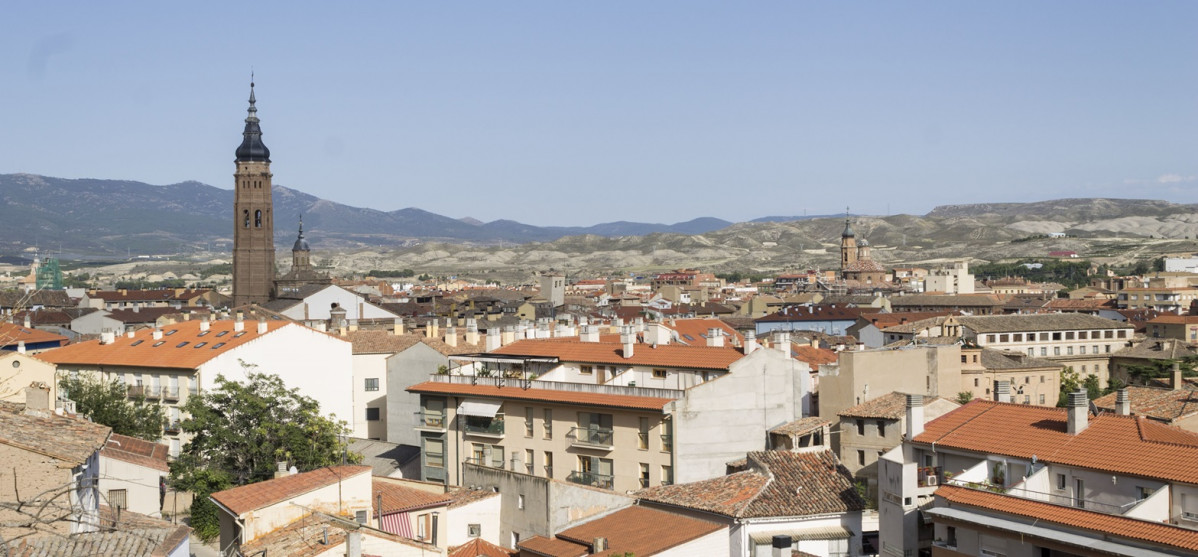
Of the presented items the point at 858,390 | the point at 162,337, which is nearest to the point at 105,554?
the point at 858,390

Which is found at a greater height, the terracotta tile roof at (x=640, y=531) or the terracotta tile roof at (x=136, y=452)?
the terracotta tile roof at (x=136, y=452)

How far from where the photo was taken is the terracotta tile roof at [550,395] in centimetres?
3512

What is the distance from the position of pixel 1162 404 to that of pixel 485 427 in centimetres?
2022

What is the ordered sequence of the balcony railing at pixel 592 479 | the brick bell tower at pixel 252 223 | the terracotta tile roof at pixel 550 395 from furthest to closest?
the brick bell tower at pixel 252 223
the balcony railing at pixel 592 479
the terracotta tile roof at pixel 550 395

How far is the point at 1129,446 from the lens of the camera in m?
25.6

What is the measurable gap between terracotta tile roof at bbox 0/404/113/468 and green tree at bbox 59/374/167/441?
19.4 metres

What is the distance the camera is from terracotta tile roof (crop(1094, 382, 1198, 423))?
1524 inches

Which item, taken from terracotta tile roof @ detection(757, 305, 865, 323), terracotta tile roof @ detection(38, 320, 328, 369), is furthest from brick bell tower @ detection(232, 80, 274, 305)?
terracotta tile roof @ detection(38, 320, 328, 369)

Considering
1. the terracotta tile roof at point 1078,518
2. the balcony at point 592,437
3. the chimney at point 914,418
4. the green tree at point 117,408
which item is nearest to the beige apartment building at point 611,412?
the balcony at point 592,437

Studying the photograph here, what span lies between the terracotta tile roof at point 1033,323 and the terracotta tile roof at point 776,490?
54.2m

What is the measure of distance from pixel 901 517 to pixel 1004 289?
473ft

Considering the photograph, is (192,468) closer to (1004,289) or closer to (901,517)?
(901,517)

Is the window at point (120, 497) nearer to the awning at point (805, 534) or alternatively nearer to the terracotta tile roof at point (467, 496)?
the terracotta tile roof at point (467, 496)

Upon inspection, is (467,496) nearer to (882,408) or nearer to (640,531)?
(640,531)
